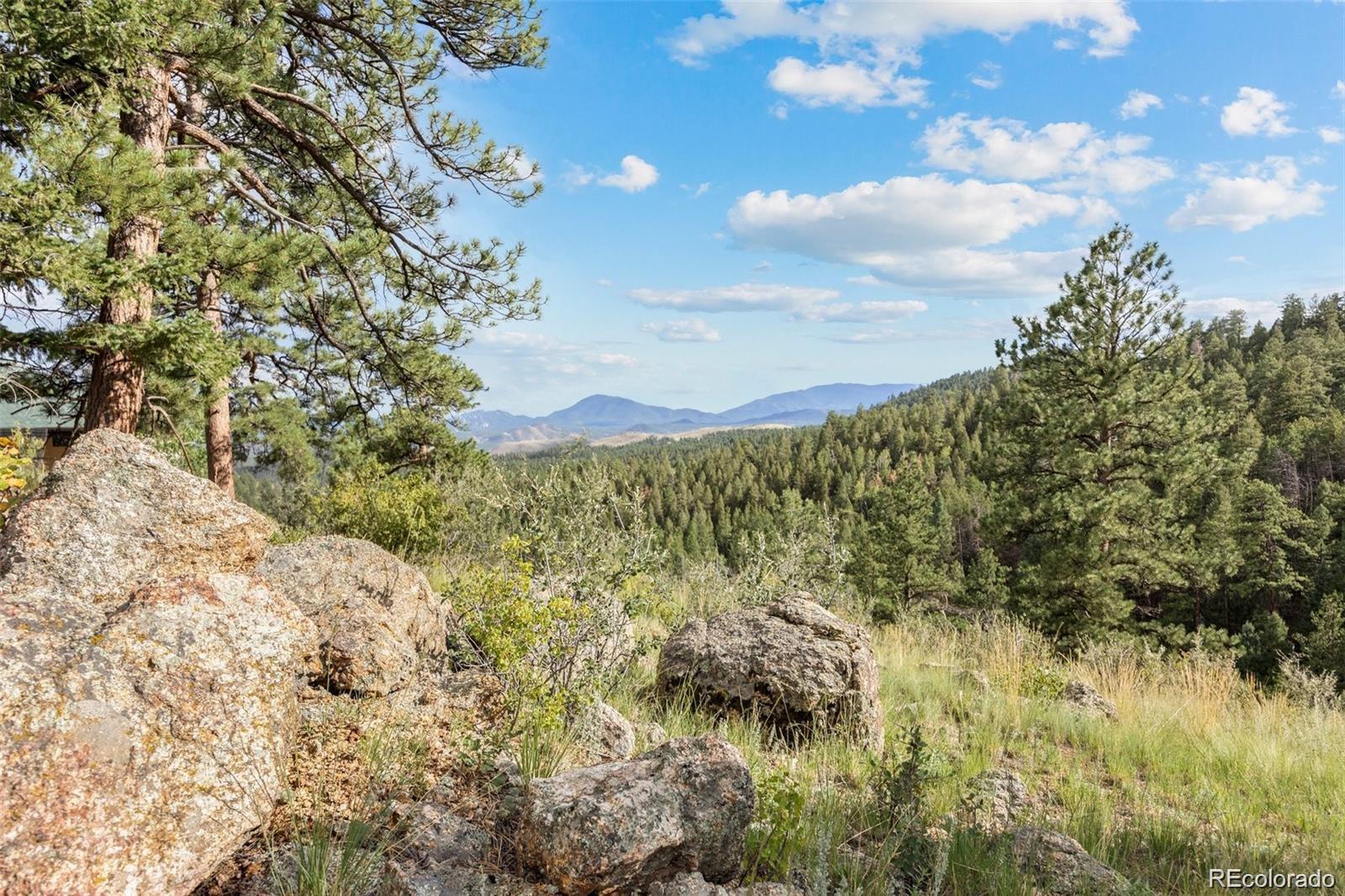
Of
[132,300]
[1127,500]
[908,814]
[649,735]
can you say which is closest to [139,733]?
[649,735]

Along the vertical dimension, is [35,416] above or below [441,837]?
above

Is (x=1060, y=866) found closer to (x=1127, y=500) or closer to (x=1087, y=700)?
(x=1087, y=700)

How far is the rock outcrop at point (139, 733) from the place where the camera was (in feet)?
5.85

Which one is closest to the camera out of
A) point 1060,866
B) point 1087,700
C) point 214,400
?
point 1060,866

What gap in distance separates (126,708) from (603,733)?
2084 mm

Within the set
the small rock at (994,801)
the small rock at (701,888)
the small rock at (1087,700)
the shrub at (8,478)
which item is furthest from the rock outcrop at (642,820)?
the small rock at (1087,700)

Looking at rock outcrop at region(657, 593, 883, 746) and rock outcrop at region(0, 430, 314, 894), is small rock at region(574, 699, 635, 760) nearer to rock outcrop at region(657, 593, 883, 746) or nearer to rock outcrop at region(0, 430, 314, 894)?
rock outcrop at region(657, 593, 883, 746)

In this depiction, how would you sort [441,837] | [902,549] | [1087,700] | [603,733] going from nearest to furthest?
[441,837] < [603,733] < [1087,700] < [902,549]

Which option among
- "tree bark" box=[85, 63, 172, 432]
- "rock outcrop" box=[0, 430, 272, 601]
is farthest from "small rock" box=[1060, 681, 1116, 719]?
"tree bark" box=[85, 63, 172, 432]

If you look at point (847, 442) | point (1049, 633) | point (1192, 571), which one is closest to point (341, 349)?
point (1049, 633)

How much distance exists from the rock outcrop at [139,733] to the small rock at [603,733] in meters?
1.35

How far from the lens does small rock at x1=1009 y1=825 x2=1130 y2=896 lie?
2.61m

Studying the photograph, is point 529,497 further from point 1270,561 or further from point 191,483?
point 1270,561

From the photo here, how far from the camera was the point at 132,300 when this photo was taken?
6.04 m
